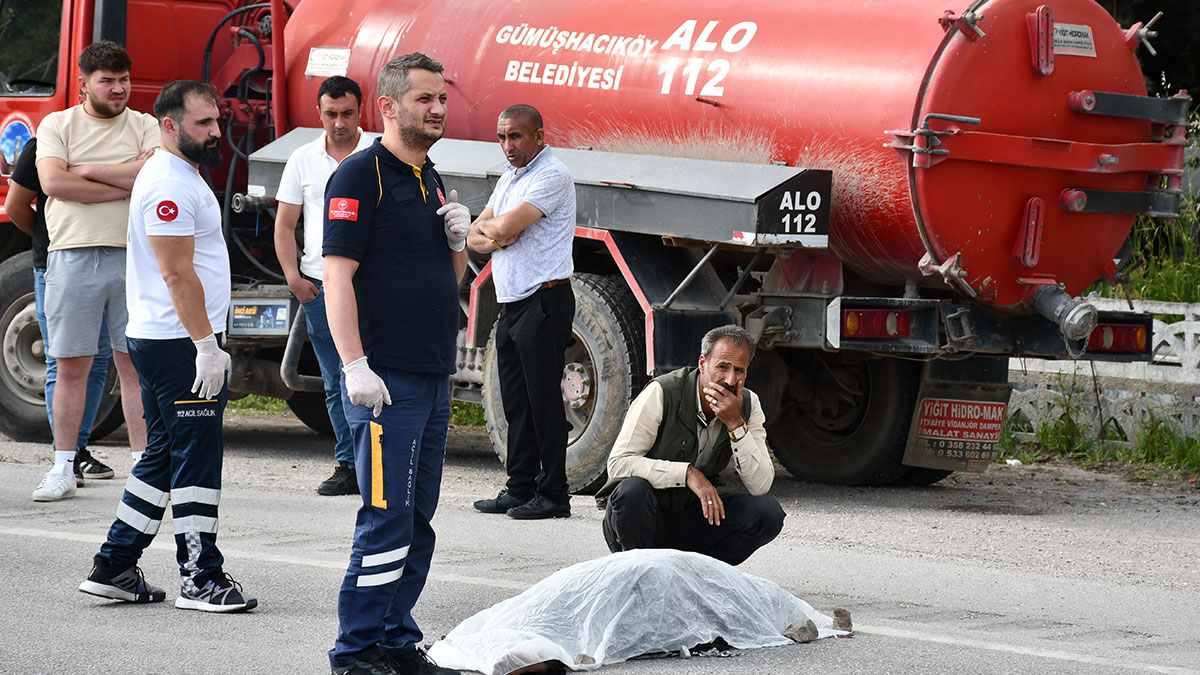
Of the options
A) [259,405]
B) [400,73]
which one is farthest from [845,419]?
[259,405]

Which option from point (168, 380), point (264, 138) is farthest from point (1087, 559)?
point (264, 138)

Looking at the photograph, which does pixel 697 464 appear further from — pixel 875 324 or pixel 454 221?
pixel 875 324

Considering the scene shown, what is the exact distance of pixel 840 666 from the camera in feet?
17.5

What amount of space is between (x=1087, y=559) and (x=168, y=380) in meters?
4.03

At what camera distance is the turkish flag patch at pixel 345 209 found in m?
4.94

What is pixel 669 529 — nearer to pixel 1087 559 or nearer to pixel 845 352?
pixel 1087 559

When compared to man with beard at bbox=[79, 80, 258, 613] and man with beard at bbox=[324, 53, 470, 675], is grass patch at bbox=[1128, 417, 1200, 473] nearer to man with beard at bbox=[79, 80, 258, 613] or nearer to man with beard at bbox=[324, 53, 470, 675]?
man with beard at bbox=[79, 80, 258, 613]

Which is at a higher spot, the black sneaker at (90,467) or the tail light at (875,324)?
the tail light at (875,324)

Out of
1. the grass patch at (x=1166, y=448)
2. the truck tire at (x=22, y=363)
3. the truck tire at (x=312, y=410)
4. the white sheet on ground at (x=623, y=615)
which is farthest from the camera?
the truck tire at (x=312, y=410)

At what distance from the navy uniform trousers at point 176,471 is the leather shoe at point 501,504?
240cm

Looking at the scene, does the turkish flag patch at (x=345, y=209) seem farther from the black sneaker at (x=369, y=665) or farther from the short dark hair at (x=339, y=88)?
the short dark hair at (x=339, y=88)

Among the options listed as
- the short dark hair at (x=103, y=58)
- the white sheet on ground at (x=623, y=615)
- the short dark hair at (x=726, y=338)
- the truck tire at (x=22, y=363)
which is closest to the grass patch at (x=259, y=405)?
the truck tire at (x=22, y=363)

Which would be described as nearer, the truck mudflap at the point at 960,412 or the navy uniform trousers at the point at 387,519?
the navy uniform trousers at the point at 387,519

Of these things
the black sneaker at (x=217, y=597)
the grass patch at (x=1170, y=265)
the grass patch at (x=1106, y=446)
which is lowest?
the black sneaker at (x=217, y=597)
